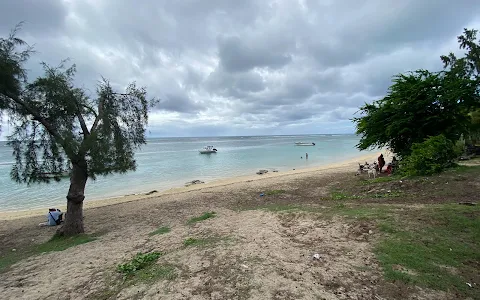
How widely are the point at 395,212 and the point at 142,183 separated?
2356cm

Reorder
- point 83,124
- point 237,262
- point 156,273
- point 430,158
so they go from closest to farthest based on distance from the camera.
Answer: point 156,273 < point 237,262 < point 83,124 < point 430,158

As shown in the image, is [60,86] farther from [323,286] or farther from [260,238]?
[323,286]

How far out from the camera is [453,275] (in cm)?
387

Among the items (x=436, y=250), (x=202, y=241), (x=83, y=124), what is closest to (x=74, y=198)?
(x=83, y=124)

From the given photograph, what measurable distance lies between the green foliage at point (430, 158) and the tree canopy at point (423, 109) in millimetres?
2037

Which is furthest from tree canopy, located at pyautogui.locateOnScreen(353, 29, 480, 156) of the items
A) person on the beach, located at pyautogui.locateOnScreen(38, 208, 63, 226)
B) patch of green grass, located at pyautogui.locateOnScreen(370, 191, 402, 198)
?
person on the beach, located at pyautogui.locateOnScreen(38, 208, 63, 226)

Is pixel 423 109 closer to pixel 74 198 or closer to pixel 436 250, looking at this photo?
pixel 436 250

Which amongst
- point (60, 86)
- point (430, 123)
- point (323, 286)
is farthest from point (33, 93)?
point (430, 123)

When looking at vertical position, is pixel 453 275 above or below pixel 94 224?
above

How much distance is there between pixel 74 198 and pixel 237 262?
22.4 ft

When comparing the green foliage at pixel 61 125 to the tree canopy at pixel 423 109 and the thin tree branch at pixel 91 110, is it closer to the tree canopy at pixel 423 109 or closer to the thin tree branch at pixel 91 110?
the thin tree branch at pixel 91 110

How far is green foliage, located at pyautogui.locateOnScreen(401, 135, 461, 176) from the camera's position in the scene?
1114 centimetres

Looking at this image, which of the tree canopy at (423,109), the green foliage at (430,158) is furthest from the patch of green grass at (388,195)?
the tree canopy at (423,109)

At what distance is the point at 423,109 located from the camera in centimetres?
1399
